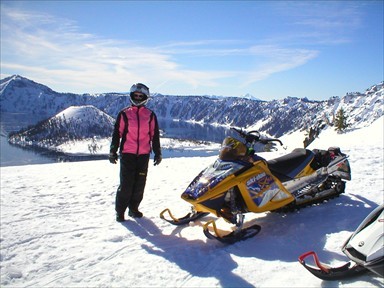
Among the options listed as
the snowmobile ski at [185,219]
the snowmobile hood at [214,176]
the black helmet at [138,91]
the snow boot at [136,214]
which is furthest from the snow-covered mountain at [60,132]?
the snowmobile hood at [214,176]

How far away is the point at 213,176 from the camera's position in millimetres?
4355

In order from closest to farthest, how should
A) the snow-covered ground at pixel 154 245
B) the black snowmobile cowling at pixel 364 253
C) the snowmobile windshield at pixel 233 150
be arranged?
the black snowmobile cowling at pixel 364 253
the snow-covered ground at pixel 154 245
the snowmobile windshield at pixel 233 150

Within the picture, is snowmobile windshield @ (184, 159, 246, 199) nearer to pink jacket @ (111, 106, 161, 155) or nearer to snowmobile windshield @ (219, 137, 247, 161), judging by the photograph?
snowmobile windshield @ (219, 137, 247, 161)

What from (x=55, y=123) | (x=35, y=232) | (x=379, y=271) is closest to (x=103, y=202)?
(x=35, y=232)

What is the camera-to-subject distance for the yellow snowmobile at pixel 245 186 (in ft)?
14.0

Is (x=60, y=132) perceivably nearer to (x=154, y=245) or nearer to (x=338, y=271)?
(x=154, y=245)

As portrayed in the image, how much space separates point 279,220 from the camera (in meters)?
5.05

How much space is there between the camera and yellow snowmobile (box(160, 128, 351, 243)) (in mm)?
4262

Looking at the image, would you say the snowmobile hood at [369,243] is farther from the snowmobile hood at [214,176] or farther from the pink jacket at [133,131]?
the pink jacket at [133,131]

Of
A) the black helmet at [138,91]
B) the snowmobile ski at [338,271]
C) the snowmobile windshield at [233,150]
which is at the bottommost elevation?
the snowmobile ski at [338,271]

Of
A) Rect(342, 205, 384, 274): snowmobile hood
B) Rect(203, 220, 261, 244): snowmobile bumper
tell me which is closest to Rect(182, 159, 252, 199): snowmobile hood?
Rect(203, 220, 261, 244): snowmobile bumper

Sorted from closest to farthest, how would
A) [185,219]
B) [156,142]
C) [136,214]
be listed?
[185,219] < [136,214] < [156,142]

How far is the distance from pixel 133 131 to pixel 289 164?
2842mm

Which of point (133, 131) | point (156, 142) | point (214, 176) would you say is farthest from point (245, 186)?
point (133, 131)
